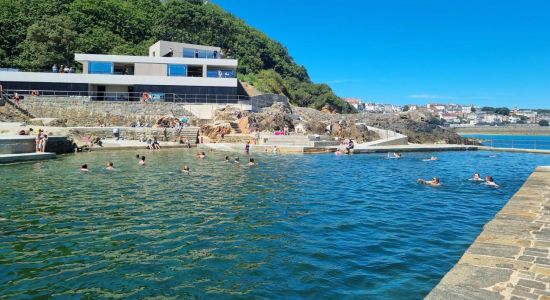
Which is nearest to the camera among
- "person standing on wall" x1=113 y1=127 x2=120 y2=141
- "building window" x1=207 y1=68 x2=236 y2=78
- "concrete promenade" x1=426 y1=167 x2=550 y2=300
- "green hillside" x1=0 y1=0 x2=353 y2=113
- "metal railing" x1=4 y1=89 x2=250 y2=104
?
"concrete promenade" x1=426 y1=167 x2=550 y2=300

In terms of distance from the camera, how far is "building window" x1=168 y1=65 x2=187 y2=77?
52031 millimetres

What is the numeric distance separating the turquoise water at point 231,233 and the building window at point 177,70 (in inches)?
1234

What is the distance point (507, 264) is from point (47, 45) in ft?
213

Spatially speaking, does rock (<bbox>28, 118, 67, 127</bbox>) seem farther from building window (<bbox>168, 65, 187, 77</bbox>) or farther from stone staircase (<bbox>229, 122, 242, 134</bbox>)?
stone staircase (<bbox>229, 122, 242, 134</bbox>)

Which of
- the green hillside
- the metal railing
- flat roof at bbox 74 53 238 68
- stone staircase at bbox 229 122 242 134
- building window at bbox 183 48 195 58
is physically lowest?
stone staircase at bbox 229 122 242 134

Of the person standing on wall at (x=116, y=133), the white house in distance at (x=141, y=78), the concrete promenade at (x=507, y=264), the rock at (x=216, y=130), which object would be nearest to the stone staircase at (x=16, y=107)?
the white house in distance at (x=141, y=78)

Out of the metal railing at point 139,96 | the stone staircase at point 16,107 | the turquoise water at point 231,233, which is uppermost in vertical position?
the metal railing at point 139,96

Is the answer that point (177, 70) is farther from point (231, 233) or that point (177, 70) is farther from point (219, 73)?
point (231, 233)

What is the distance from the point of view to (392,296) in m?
7.33

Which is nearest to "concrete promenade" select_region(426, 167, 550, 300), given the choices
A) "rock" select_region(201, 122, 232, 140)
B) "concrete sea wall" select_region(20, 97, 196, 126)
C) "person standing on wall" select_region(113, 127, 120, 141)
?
"rock" select_region(201, 122, 232, 140)

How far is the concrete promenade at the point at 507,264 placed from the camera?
259 inches

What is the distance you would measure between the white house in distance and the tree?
11.0m

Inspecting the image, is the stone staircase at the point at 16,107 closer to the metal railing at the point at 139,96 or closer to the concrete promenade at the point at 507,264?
the metal railing at the point at 139,96

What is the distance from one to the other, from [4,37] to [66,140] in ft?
135
